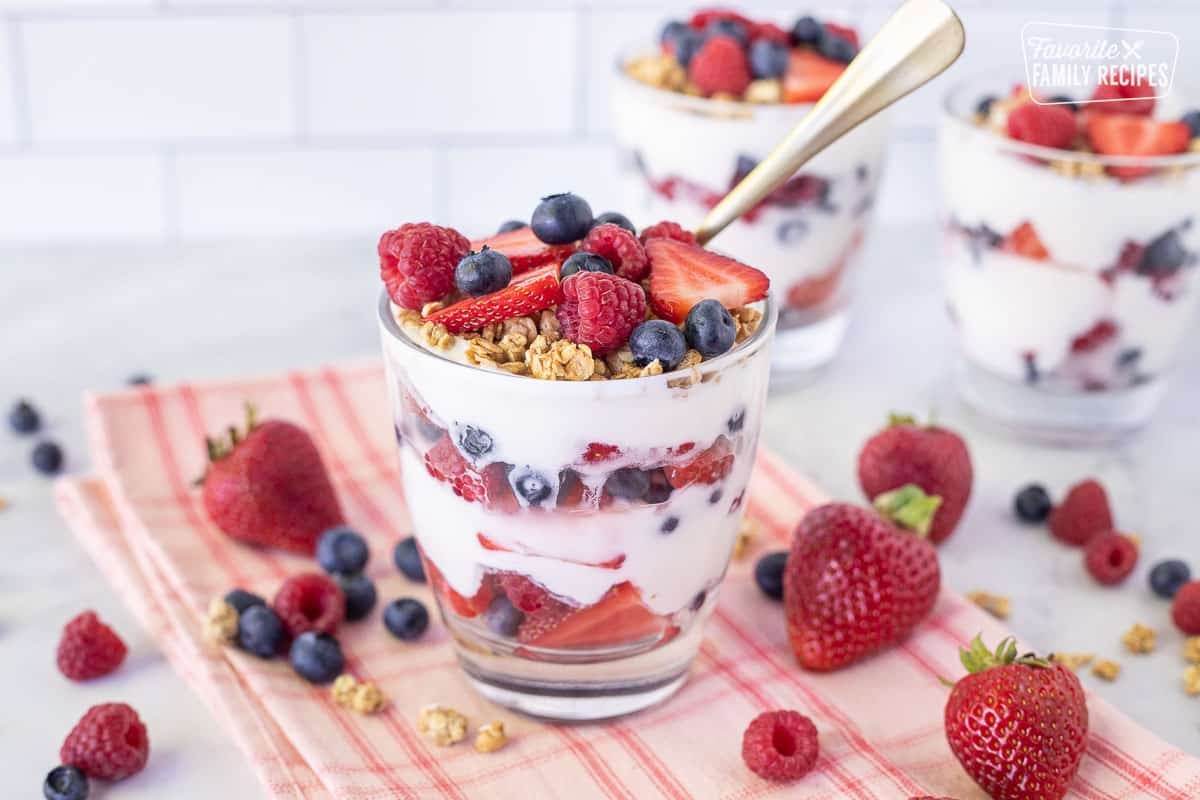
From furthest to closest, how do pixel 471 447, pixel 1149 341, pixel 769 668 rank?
pixel 1149 341, pixel 769 668, pixel 471 447

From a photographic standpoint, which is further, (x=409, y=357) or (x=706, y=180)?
(x=706, y=180)

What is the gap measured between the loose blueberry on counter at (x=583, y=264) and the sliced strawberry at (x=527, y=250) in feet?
0.13

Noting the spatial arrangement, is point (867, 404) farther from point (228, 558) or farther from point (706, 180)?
point (228, 558)

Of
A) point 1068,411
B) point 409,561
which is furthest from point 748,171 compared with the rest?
point 409,561

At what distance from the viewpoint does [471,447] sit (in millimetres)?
886

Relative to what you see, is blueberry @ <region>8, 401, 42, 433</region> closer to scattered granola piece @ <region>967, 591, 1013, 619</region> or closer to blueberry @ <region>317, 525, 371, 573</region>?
blueberry @ <region>317, 525, 371, 573</region>

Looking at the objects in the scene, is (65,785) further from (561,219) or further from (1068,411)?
(1068,411)

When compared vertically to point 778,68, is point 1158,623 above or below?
below

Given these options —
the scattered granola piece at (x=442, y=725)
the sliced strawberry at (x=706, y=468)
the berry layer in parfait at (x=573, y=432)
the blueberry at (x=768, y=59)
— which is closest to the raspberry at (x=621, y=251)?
the berry layer in parfait at (x=573, y=432)

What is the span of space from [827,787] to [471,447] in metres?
0.34

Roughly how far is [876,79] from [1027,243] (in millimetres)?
456

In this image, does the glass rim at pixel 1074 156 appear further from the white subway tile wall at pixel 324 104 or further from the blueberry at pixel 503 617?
the blueberry at pixel 503 617

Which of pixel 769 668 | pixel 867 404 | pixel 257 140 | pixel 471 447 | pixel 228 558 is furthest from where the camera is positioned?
pixel 257 140

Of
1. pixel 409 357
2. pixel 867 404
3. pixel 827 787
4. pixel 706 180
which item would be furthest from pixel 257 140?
pixel 827 787
